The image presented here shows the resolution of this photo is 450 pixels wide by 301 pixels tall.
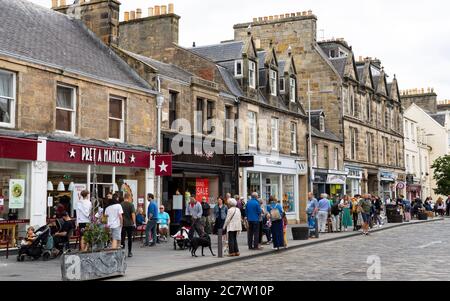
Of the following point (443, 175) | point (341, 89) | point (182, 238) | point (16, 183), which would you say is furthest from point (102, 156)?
point (443, 175)

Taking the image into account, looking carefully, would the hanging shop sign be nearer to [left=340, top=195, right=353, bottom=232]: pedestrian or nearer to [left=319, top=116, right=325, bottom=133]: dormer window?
[left=340, top=195, right=353, bottom=232]: pedestrian

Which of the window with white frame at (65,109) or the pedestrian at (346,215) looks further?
the pedestrian at (346,215)

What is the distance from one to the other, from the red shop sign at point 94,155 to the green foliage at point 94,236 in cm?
684

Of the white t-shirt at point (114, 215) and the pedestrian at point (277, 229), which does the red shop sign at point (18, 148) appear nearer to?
the white t-shirt at point (114, 215)

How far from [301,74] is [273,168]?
510 inches

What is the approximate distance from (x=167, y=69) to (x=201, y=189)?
612 centimetres

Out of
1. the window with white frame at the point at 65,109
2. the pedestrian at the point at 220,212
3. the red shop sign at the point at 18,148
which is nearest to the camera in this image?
the red shop sign at the point at 18,148

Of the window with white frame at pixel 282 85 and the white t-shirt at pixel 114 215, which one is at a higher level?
the window with white frame at pixel 282 85

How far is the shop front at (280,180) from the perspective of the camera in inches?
1168

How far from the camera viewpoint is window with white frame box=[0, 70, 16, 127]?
16.9 metres

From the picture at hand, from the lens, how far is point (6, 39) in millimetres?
17859

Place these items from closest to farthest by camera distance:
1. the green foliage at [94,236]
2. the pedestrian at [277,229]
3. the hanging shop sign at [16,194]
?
the green foliage at [94,236] < the hanging shop sign at [16,194] < the pedestrian at [277,229]

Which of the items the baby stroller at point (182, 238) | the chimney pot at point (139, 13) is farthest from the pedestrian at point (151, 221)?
the chimney pot at point (139, 13)
